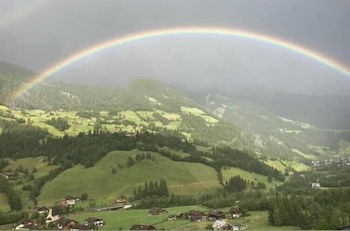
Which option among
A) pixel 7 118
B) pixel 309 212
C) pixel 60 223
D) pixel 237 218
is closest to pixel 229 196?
pixel 237 218

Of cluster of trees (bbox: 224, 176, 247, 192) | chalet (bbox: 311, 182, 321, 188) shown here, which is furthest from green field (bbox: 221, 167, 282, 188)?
chalet (bbox: 311, 182, 321, 188)

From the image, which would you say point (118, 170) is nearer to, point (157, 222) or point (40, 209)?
point (40, 209)

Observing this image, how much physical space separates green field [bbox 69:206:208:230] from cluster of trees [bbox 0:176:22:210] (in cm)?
1836

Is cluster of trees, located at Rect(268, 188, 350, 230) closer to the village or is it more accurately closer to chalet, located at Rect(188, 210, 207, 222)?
the village

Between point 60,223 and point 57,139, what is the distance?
80774 millimetres

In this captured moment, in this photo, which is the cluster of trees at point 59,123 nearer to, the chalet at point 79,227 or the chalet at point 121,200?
the chalet at point 121,200

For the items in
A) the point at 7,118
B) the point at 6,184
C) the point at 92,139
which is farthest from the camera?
the point at 7,118

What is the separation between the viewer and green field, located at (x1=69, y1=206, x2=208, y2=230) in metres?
72.0

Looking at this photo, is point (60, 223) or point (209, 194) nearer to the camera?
point (60, 223)

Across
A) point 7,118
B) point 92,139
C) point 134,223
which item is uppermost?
point 7,118

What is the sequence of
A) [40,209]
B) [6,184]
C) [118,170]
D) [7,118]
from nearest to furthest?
[40,209] → [6,184] → [118,170] → [7,118]

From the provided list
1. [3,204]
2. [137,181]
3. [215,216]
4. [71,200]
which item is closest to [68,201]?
[71,200]

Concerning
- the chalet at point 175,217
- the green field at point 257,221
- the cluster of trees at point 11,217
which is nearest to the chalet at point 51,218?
the cluster of trees at point 11,217

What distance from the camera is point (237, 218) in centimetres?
7794
